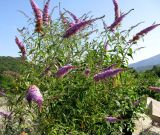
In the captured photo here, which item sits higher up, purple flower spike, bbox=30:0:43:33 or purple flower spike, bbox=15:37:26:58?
purple flower spike, bbox=30:0:43:33

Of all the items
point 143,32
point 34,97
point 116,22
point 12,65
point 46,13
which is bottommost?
point 34,97

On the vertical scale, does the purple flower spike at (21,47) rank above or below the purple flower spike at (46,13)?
below

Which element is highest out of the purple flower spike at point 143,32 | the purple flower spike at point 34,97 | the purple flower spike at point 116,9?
the purple flower spike at point 116,9

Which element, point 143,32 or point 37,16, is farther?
point 143,32

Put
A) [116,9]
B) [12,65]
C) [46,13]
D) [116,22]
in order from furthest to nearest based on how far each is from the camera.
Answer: [12,65]
[116,9]
[116,22]
[46,13]

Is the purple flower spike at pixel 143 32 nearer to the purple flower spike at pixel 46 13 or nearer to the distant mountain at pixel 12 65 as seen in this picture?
the purple flower spike at pixel 46 13

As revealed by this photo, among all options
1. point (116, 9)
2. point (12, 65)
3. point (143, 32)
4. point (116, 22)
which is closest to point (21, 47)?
point (116, 22)

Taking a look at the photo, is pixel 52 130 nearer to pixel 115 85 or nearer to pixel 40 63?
pixel 40 63

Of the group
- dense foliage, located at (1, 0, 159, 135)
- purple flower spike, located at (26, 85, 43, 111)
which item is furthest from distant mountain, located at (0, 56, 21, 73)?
purple flower spike, located at (26, 85, 43, 111)

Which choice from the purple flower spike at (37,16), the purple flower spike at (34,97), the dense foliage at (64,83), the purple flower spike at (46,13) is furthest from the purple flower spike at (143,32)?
the purple flower spike at (34,97)

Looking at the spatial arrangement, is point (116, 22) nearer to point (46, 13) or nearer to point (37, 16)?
point (46, 13)

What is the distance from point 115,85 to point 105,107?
0.35 meters

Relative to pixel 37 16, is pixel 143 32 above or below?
below

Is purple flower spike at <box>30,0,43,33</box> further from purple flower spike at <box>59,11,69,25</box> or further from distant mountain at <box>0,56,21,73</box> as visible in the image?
distant mountain at <box>0,56,21,73</box>
